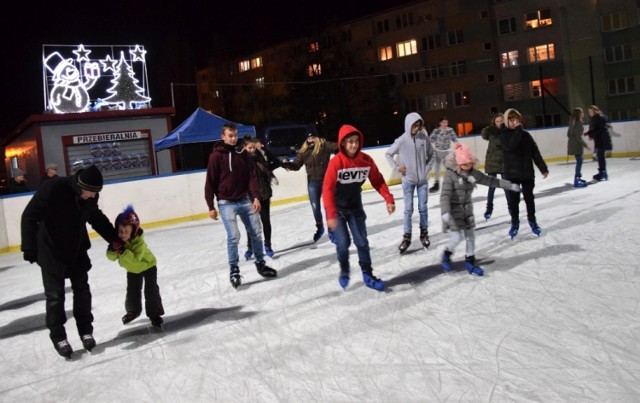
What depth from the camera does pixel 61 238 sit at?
454 cm

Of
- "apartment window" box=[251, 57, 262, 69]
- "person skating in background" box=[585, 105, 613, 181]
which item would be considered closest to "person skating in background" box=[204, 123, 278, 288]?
"person skating in background" box=[585, 105, 613, 181]

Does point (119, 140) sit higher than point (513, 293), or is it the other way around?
point (119, 140)

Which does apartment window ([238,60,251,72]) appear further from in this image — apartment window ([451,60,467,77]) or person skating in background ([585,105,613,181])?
person skating in background ([585,105,613,181])

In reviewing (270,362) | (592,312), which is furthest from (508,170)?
(270,362)

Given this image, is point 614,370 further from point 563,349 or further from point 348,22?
point 348,22

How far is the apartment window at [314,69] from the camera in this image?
4406 centimetres

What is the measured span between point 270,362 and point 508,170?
432 cm

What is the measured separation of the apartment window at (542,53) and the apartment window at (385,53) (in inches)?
430

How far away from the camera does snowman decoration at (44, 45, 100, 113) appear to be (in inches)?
861

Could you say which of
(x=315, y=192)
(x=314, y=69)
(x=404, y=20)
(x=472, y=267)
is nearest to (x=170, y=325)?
(x=472, y=267)

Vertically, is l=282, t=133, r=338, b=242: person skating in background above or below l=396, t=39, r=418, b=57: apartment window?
below

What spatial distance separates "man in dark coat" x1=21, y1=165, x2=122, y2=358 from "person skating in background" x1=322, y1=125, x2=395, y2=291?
1.93 metres

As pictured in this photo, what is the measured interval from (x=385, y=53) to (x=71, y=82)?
1143 inches

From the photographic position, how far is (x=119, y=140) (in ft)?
72.6
